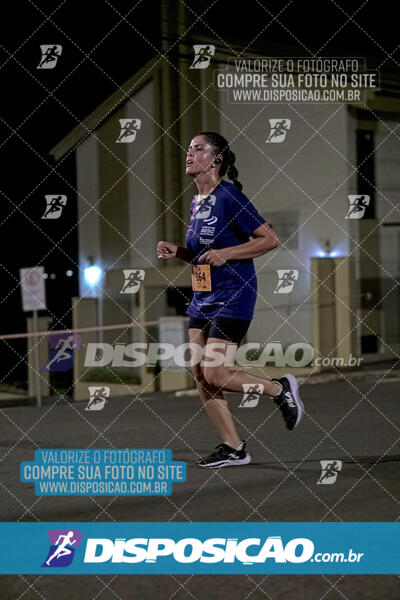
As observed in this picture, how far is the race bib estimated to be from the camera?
17.0 feet

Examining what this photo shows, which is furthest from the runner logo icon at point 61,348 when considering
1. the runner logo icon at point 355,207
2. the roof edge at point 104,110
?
the runner logo icon at point 355,207

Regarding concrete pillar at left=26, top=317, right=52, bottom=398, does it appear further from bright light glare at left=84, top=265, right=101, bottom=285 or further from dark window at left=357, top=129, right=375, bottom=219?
dark window at left=357, top=129, right=375, bottom=219

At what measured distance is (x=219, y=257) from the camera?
16.5 ft

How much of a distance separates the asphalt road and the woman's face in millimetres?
1779

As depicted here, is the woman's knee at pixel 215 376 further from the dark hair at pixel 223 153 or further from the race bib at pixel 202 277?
the dark hair at pixel 223 153

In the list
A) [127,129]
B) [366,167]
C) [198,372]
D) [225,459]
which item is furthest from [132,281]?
[198,372]

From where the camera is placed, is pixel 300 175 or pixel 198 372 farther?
pixel 300 175

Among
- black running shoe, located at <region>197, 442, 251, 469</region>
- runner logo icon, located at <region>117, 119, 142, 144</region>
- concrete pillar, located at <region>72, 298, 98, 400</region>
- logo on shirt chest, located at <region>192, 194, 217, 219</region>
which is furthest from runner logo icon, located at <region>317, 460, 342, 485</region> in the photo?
concrete pillar, located at <region>72, 298, 98, 400</region>

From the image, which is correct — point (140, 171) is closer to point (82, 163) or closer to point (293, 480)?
point (82, 163)

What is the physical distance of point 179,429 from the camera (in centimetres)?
829

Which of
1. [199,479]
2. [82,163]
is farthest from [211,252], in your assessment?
[82,163]

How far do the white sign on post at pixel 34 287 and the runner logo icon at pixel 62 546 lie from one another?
36.1 ft

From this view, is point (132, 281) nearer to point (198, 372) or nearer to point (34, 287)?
point (34, 287)

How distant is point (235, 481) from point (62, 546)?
165 cm
